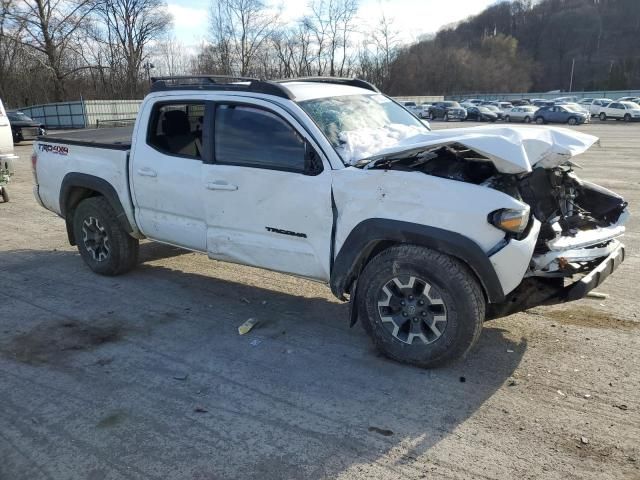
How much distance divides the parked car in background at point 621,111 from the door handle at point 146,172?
43.9 metres

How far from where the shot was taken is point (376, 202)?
3.73 m

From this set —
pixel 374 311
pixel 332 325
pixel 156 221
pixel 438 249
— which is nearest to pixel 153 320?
pixel 156 221

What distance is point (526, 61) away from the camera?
117125 millimetres

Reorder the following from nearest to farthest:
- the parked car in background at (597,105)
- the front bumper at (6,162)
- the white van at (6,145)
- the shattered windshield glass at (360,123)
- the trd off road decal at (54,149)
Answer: the shattered windshield glass at (360,123) → the trd off road decal at (54,149) → the front bumper at (6,162) → the white van at (6,145) → the parked car in background at (597,105)

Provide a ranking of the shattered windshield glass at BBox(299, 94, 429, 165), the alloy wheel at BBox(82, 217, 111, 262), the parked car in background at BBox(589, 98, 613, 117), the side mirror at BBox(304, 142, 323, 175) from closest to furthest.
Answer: the side mirror at BBox(304, 142, 323, 175) → the shattered windshield glass at BBox(299, 94, 429, 165) → the alloy wheel at BBox(82, 217, 111, 262) → the parked car in background at BBox(589, 98, 613, 117)

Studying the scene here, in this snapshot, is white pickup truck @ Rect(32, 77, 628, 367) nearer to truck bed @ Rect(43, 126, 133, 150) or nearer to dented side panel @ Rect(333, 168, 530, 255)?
dented side panel @ Rect(333, 168, 530, 255)

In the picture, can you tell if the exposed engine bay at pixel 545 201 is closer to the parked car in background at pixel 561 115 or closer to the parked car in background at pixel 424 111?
the parked car in background at pixel 561 115

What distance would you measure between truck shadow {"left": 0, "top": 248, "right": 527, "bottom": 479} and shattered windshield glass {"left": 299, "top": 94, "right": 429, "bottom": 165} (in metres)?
1.52

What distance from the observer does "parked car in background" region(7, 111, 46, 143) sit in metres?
24.0

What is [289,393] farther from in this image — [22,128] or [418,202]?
[22,128]

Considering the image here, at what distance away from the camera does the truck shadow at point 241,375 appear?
3.00 metres

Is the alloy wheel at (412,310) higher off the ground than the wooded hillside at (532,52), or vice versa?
the wooded hillside at (532,52)

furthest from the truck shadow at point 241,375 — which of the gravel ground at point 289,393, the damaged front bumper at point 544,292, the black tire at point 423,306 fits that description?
the damaged front bumper at point 544,292

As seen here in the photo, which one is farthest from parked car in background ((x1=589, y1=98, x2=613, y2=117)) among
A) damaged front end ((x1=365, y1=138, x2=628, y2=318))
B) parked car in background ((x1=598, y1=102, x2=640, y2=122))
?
damaged front end ((x1=365, y1=138, x2=628, y2=318))
